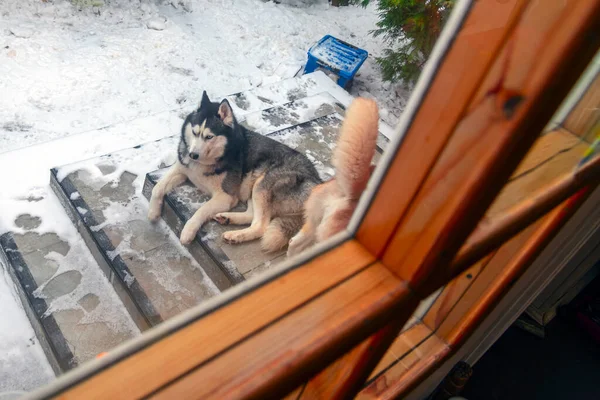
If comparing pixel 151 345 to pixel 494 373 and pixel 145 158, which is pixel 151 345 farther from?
pixel 145 158

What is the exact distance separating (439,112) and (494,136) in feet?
0.21

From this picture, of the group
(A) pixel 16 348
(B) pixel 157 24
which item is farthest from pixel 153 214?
(B) pixel 157 24

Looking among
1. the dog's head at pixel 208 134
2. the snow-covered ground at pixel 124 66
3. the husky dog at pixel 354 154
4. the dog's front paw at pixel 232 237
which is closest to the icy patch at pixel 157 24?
the snow-covered ground at pixel 124 66

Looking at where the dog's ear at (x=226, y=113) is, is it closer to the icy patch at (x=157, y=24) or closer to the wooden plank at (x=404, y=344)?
the wooden plank at (x=404, y=344)

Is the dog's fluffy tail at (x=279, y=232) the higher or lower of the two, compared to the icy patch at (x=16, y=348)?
higher

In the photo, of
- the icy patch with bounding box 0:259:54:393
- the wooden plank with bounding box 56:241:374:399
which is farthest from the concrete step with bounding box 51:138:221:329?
the wooden plank with bounding box 56:241:374:399

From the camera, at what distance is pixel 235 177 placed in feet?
8.65

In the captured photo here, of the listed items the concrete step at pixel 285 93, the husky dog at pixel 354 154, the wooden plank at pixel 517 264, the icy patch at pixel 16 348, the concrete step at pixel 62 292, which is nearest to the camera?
the wooden plank at pixel 517 264

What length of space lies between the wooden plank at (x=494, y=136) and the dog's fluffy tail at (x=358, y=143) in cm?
63

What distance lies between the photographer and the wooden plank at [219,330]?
0.45m

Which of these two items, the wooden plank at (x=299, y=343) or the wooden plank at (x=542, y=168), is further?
the wooden plank at (x=542, y=168)

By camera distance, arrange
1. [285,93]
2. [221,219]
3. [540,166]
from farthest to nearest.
A: [285,93]
[221,219]
[540,166]

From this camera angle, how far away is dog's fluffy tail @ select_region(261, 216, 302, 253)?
2320mm

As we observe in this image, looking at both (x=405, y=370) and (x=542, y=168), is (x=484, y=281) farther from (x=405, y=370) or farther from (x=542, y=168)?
(x=542, y=168)
